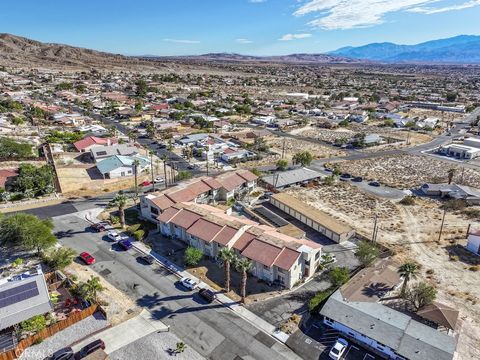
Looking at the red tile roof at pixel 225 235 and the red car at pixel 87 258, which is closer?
the red tile roof at pixel 225 235

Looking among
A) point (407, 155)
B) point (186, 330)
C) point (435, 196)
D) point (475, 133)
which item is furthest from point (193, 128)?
point (475, 133)

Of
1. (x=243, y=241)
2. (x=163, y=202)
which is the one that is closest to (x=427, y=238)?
(x=243, y=241)

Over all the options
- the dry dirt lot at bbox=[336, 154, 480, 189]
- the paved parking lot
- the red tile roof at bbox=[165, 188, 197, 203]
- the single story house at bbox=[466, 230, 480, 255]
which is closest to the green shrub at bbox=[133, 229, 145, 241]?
the red tile roof at bbox=[165, 188, 197, 203]

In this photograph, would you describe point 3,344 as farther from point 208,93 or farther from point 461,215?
point 208,93

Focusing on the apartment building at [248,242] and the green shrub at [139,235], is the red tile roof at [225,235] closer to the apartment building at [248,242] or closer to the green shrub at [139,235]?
the apartment building at [248,242]

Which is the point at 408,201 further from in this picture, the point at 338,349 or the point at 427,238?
the point at 338,349

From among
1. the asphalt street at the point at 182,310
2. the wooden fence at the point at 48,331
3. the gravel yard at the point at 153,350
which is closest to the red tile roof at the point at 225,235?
the asphalt street at the point at 182,310
